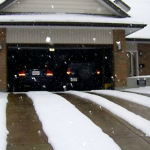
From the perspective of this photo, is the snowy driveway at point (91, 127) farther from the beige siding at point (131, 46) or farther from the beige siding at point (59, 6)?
the beige siding at point (131, 46)

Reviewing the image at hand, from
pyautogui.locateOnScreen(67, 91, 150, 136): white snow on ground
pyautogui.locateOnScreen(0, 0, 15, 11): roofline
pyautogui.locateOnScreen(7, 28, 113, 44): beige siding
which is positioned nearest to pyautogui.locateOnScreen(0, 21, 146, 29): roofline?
pyautogui.locateOnScreen(7, 28, 113, 44): beige siding

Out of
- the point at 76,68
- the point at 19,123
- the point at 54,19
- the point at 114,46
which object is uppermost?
the point at 54,19

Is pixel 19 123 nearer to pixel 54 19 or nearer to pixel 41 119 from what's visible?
pixel 41 119

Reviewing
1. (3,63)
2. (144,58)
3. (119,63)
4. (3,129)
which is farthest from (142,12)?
(3,129)

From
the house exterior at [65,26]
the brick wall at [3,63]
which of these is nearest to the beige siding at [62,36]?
the house exterior at [65,26]

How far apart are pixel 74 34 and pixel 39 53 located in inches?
171

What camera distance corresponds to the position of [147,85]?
12.4 m

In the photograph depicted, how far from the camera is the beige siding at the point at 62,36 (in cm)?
1212

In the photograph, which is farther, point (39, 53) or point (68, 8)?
point (39, 53)

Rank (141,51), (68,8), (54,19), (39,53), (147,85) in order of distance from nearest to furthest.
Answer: (54,19) → (147,85) → (68,8) → (39,53) → (141,51)

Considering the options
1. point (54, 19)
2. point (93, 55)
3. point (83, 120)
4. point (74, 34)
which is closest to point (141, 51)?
point (93, 55)

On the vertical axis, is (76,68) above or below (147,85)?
above

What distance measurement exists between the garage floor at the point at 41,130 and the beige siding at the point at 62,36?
226 inches

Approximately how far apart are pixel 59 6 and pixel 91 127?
9176 millimetres
